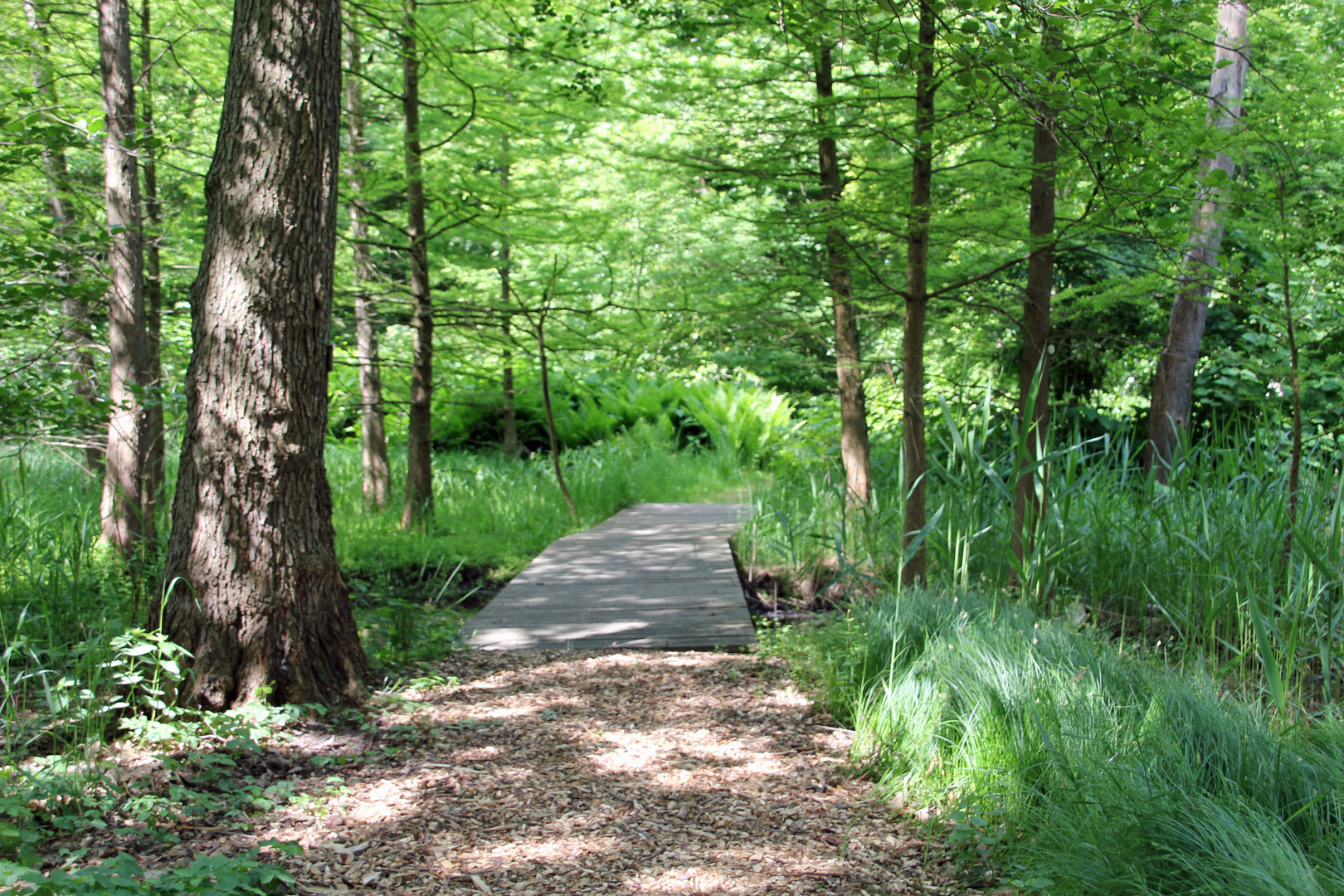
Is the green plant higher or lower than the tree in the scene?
lower

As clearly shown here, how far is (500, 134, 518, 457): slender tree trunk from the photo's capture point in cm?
697

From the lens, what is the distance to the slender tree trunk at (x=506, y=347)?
6969 millimetres

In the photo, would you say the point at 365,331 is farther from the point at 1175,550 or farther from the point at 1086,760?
the point at 1086,760

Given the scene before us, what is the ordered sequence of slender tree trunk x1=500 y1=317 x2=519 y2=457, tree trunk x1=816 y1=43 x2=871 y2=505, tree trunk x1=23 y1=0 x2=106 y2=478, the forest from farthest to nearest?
slender tree trunk x1=500 y1=317 x2=519 y2=457, tree trunk x1=816 y1=43 x2=871 y2=505, tree trunk x1=23 y1=0 x2=106 y2=478, the forest

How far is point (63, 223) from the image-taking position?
460cm

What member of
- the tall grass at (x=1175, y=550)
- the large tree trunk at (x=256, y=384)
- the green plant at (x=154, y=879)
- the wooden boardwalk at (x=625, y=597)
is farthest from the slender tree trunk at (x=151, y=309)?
the tall grass at (x=1175, y=550)

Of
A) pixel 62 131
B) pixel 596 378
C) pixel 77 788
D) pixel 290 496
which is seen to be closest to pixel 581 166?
pixel 596 378

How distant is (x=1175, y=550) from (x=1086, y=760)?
2.26m

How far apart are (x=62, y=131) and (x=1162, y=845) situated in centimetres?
467

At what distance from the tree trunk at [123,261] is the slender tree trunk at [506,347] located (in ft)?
7.44

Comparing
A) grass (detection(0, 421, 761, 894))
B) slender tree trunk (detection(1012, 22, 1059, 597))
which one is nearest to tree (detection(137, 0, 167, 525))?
grass (detection(0, 421, 761, 894))

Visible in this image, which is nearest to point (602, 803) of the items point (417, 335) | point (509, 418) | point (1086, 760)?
point (1086, 760)

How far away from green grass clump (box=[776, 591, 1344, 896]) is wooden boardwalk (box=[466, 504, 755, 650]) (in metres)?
1.49

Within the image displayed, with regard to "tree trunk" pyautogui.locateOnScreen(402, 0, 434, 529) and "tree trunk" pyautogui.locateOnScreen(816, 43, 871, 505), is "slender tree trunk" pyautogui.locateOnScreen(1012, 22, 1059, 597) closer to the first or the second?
"tree trunk" pyautogui.locateOnScreen(816, 43, 871, 505)
